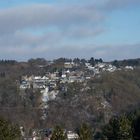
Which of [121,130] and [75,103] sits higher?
[121,130]

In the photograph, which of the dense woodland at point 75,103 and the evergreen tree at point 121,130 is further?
the dense woodland at point 75,103

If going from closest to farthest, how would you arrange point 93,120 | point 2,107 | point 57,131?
point 57,131, point 93,120, point 2,107

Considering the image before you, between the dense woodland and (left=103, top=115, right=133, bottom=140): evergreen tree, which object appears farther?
the dense woodland

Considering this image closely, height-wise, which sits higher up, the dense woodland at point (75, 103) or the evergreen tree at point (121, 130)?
the evergreen tree at point (121, 130)

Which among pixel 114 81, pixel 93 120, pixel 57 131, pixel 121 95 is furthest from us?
pixel 114 81

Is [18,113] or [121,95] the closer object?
[18,113]

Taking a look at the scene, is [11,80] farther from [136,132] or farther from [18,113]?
Result: [136,132]

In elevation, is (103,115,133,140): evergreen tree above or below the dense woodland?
above

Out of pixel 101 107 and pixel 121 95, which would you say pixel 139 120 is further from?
pixel 121 95

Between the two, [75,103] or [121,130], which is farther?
[75,103]

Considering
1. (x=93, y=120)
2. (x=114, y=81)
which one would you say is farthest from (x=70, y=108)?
(x=114, y=81)
